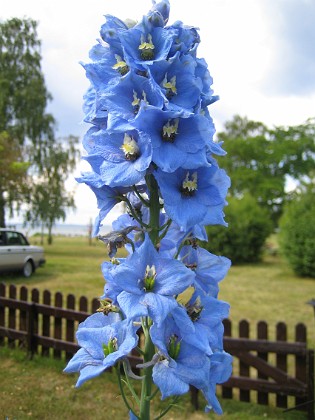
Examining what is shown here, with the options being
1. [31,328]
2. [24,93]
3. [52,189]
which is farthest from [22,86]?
[31,328]

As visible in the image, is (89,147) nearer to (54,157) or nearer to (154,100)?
(154,100)

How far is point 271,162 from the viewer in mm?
39844

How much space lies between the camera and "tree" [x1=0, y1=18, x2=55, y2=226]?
2453cm

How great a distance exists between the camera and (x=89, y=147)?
1.65 m

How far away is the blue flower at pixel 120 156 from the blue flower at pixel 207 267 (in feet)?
1.45

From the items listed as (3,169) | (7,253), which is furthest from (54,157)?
(7,253)

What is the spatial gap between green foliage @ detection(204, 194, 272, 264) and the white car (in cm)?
868

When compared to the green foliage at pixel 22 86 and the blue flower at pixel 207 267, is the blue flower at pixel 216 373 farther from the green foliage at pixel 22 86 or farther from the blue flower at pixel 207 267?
the green foliage at pixel 22 86

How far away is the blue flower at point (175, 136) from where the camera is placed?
4.58 ft

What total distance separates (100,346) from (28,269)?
1363 cm

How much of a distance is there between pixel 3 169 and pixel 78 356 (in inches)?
745

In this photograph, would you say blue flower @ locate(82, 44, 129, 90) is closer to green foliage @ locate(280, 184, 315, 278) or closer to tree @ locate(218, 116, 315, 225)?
green foliage @ locate(280, 184, 315, 278)

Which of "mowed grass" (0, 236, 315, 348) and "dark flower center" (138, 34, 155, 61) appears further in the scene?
"mowed grass" (0, 236, 315, 348)

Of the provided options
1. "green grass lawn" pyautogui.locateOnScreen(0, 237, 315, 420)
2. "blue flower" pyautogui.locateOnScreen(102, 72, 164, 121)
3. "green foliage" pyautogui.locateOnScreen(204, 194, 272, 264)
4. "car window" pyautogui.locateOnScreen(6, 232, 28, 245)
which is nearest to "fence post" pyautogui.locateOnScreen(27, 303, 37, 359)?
"green grass lawn" pyautogui.locateOnScreen(0, 237, 315, 420)
